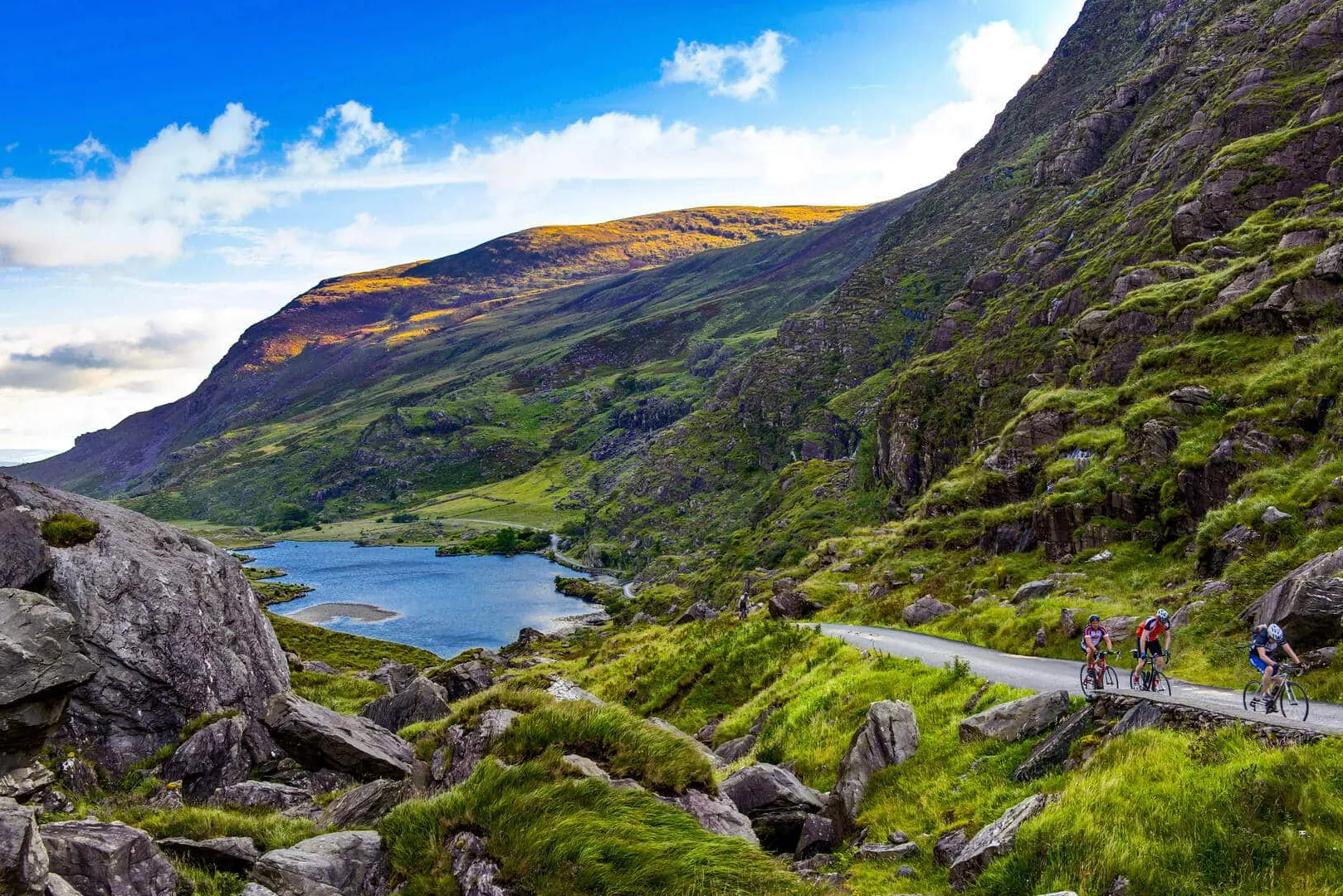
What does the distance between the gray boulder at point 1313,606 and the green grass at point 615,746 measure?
12.7m

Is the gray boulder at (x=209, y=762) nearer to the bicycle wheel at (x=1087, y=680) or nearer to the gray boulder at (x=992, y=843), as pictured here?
the gray boulder at (x=992, y=843)

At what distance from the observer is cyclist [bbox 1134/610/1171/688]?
627 inches

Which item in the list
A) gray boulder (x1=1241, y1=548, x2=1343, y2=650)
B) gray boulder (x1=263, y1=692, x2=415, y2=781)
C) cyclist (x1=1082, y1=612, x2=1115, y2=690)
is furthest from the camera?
cyclist (x1=1082, y1=612, x2=1115, y2=690)

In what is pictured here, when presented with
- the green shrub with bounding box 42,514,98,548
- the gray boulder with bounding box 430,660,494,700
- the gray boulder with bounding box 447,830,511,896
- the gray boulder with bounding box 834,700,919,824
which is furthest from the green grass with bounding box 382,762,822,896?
the gray boulder with bounding box 430,660,494,700

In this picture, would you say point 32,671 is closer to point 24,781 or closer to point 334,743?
point 24,781

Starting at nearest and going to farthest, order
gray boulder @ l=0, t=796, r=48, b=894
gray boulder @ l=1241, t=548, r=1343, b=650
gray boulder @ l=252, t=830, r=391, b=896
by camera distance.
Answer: gray boulder @ l=0, t=796, r=48, b=894 → gray boulder @ l=252, t=830, r=391, b=896 → gray boulder @ l=1241, t=548, r=1343, b=650

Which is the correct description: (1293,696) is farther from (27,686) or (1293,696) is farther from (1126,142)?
(1126,142)

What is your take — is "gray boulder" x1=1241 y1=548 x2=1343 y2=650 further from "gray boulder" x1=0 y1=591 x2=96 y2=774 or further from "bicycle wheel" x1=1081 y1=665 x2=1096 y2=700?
"gray boulder" x1=0 y1=591 x2=96 y2=774

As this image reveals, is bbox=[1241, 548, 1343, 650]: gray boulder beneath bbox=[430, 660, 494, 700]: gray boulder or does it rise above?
above

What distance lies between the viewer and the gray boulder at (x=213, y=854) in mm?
9969

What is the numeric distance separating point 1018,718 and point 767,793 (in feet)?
16.5

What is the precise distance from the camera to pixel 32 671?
1227cm

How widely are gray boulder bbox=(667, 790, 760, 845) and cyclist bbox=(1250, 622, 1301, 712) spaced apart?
924 centimetres

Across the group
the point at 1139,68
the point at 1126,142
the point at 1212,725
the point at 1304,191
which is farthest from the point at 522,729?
the point at 1139,68
